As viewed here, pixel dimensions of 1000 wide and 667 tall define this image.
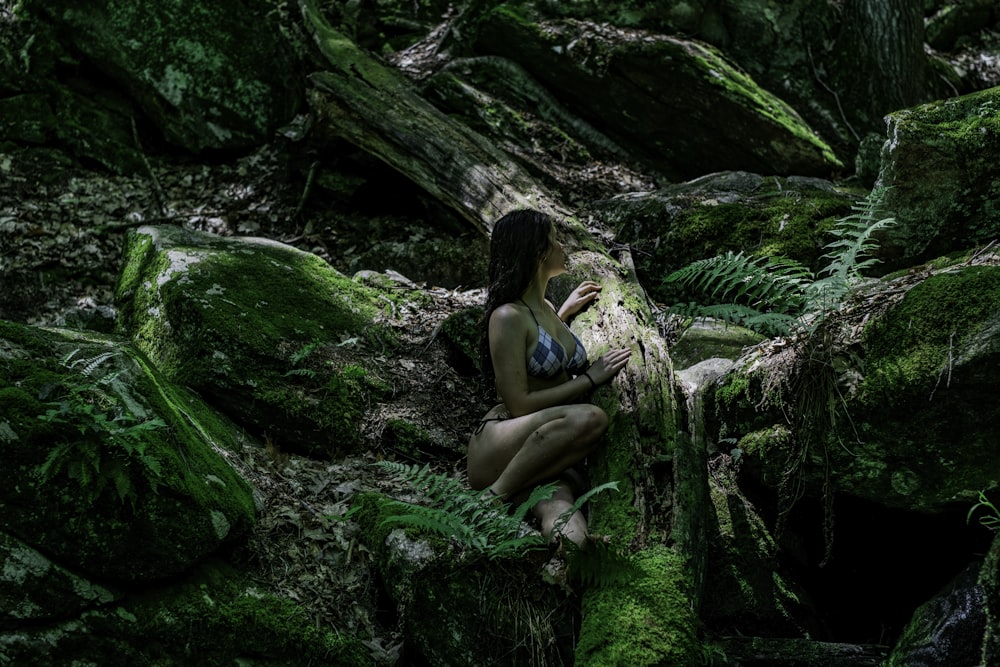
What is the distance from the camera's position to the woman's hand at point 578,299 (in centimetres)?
552

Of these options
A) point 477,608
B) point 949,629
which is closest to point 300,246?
point 477,608

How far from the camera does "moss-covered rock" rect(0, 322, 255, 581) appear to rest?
3.12 m

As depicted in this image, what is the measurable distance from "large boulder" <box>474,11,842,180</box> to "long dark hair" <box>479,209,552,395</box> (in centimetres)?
519

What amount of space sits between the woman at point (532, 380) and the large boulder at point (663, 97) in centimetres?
512

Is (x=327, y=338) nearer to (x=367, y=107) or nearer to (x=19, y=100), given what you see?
(x=367, y=107)

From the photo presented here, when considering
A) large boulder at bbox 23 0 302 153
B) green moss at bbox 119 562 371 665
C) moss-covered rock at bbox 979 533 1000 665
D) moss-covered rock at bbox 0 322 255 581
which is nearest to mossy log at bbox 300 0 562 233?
large boulder at bbox 23 0 302 153

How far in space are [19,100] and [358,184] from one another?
4216 millimetres

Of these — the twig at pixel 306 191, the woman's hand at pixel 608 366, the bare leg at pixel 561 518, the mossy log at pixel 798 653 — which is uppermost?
the twig at pixel 306 191

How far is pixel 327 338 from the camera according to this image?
6.03 m

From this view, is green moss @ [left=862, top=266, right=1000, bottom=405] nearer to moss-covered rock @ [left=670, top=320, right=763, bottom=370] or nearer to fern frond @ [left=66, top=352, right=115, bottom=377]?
moss-covered rock @ [left=670, top=320, right=763, bottom=370]

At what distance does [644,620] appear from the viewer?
133 inches

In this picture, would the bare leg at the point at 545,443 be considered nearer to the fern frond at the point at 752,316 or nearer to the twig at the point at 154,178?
the fern frond at the point at 752,316

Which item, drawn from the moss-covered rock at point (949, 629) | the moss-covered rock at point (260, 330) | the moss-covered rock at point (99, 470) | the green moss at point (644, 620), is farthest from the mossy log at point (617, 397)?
the moss-covered rock at point (99, 470)

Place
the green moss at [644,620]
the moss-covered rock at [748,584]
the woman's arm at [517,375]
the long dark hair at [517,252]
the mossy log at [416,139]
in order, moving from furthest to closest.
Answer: the mossy log at [416,139] < the long dark hair at [517,252] < the woman's arm at [517,375] < the moss-covered rock at [748,584] < the green moss at [644,620]
